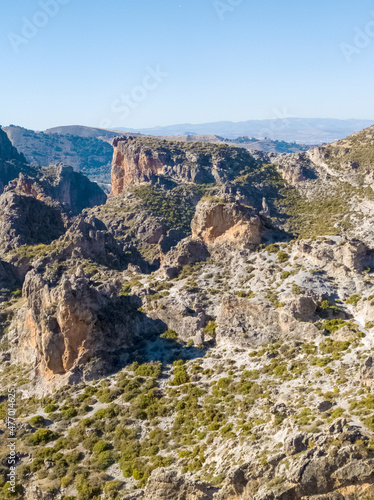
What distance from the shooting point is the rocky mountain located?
1088 inches

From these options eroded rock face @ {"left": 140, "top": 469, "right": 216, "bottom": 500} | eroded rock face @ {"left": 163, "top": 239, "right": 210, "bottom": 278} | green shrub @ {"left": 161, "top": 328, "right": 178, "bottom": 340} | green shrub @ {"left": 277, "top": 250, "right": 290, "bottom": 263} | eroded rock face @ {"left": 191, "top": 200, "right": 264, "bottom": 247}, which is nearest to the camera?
eroded rock face @ {"left": 140, "top": 469, "right": 216, "bottom": 500}

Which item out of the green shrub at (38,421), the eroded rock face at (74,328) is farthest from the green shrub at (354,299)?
the green shrub at (38,421)

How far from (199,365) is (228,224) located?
77.1 ft

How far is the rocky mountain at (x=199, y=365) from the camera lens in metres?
27.6

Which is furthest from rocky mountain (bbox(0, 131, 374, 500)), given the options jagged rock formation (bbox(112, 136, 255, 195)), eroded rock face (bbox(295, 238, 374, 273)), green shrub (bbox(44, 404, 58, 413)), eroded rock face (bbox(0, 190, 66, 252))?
jagged rock formation (bbox(112, 136, 255, 195))

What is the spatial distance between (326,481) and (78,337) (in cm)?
3089

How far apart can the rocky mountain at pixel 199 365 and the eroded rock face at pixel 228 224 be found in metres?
0.18

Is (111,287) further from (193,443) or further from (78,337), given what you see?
(193,443)

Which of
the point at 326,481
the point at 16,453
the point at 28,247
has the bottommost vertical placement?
the point at 16,453

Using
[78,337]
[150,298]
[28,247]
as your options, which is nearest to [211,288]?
[150,298]

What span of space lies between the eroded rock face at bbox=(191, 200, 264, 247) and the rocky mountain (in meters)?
0.18

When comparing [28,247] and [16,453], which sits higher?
[28,247]

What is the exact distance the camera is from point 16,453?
3891cm

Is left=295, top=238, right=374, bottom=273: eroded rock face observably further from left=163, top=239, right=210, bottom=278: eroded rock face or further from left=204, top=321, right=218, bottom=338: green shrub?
left=204, top=321, right=218, bottom=338: green shrub
